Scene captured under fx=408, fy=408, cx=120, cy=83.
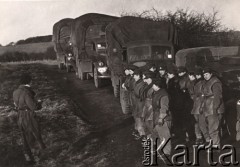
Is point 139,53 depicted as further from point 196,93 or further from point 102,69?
point 196,93

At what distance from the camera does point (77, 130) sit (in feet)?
29.9

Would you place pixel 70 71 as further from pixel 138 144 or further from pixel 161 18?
pixel 138 144

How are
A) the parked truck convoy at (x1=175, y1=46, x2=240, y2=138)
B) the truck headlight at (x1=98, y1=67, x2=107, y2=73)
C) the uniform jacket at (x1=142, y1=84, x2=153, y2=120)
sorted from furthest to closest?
the truck headlight at (x1=98, y1=67, x2=107, y2=73)
the parked truck convoy at (x1=175, y1=46, x2=240, y2=138)
the uniform jacket at (x1=142, y1=84, x2=153, y2=120)

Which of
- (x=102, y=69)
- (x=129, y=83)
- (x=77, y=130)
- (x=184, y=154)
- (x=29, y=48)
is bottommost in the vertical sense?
(x=184, y=154)

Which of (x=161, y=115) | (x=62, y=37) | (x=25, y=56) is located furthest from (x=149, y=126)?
(x=25, y=56)

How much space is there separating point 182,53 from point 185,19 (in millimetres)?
7091

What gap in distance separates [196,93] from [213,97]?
461mm

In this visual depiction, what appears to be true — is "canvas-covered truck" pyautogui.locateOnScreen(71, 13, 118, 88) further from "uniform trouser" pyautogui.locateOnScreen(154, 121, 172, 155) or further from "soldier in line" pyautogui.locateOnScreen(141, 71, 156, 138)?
"uniform trouser" pyautogui.locateOnScreen(154, 121, 172, 155)

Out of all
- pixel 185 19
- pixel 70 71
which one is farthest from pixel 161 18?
pixel 70 71

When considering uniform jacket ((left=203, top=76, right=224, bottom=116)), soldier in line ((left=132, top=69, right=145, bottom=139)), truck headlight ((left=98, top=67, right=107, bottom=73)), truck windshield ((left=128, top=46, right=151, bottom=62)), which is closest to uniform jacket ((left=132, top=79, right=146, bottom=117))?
soldier in line ((left=132, top=69, right=145, bottom=139))

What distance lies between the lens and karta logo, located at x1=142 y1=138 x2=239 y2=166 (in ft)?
21.3

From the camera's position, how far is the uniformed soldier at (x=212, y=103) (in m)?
7.05

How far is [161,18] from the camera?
68.3ft

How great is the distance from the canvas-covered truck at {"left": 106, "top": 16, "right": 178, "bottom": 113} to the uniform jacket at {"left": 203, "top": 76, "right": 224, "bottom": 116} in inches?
125
